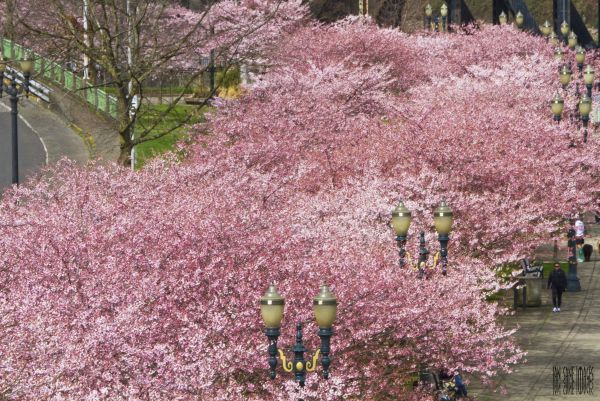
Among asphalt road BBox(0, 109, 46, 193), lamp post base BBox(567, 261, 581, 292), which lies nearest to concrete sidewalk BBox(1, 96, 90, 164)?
asphalt road BBox(0, 109, 46, 193)

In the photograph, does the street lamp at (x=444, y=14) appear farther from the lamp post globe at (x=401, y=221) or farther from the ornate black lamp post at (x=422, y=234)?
the lamp post globe at (x=401, y=221)

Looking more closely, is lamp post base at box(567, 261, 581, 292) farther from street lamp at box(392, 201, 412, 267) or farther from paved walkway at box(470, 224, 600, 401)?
street lamp at box(392, 201, 412, 267)

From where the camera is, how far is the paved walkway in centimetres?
3166

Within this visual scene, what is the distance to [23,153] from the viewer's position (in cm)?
5091

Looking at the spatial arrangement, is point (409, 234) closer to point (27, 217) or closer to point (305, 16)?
point (27, 217)

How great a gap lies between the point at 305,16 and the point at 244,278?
2197 inches

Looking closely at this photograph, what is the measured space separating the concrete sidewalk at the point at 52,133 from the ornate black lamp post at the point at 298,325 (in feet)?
91.8

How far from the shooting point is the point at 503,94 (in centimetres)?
5662

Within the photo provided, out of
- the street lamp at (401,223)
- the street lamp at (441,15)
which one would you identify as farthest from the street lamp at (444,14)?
the street lamp at (401,223)

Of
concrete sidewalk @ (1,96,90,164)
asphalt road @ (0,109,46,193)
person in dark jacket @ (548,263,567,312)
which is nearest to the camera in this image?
person in dark jacket @ (548,263,567,312)

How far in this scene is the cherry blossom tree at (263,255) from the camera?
1948cm

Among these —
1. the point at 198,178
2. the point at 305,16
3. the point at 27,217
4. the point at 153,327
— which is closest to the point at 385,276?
the point at 153,327

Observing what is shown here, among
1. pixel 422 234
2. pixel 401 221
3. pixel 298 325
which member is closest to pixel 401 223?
pixel 401 221

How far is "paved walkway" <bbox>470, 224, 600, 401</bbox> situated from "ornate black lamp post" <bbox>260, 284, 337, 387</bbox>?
1137cm
